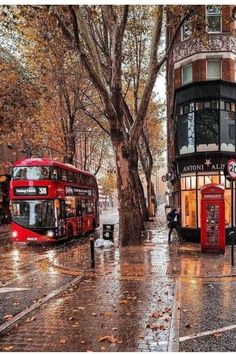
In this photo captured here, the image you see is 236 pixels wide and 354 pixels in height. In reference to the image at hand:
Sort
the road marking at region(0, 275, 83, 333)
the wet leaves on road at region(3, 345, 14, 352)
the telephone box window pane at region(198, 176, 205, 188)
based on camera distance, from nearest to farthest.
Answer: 1. the wet leaves on road at region(3, 345, 14, 352)
2. the road marking at region(0, 275, 83, 333)
3. the telephone box window pane at region(198, 176, 205, 188)

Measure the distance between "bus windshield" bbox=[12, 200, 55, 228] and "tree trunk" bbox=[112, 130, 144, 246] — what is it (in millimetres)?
4401

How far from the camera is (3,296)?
404 inches

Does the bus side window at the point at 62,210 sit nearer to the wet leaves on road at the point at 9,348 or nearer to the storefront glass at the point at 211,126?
the storefront glass at the point at 211,126

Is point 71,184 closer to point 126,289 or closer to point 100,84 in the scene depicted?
point 100,84

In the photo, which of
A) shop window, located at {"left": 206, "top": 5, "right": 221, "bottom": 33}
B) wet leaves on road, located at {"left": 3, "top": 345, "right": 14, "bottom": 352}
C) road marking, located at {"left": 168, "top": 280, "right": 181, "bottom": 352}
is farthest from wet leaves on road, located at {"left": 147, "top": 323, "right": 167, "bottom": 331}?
shop window, located at {"left": 206, "top": 5, "right": 221, "bottom": 33}

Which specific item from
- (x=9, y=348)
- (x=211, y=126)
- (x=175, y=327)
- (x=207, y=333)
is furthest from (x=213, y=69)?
(x=9, y=348)

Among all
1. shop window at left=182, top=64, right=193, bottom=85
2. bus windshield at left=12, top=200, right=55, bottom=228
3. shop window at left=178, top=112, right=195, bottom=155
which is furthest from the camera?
shop window at left=182, top=64, right=193, bottom=85

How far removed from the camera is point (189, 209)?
20703 mm

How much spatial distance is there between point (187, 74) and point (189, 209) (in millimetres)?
6631

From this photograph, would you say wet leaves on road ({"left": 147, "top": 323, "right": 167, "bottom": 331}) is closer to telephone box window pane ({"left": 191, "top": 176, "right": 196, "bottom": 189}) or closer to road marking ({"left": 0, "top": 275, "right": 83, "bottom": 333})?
road marking ({"left": 0, "top": 275, "right": 83, "bottom": 333})

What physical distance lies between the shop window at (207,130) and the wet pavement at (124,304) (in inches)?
222

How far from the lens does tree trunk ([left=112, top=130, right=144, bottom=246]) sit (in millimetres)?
17812

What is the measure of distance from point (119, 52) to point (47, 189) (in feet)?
24.8

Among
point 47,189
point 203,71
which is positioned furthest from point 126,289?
point 203,71
